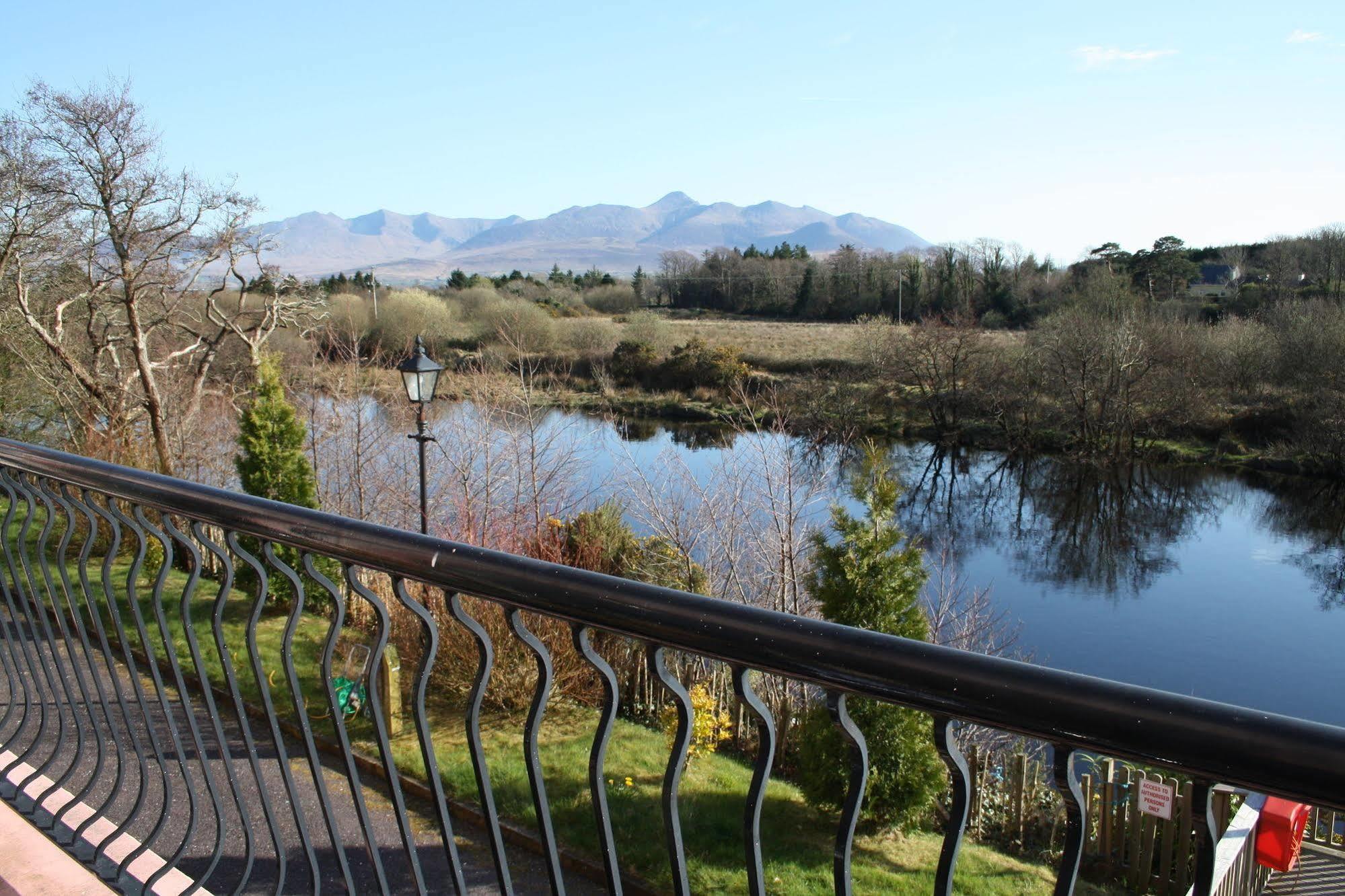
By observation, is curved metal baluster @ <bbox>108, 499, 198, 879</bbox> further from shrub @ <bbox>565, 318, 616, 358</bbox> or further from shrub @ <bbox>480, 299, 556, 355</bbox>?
shrub @ <bbox>565, 318, 616, 358</bbox>

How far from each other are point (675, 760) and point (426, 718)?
447mm

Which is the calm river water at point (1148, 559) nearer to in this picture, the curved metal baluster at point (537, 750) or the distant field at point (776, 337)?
the curved metal baluster at point (537, 750)

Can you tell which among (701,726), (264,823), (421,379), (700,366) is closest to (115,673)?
(264,823)

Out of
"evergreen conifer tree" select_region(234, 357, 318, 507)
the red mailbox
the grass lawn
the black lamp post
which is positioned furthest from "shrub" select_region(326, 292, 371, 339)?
the red mailbox

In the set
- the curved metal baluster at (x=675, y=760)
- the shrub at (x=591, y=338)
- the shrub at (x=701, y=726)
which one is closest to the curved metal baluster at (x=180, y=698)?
the curved metal baluster at (x=675, y=760)

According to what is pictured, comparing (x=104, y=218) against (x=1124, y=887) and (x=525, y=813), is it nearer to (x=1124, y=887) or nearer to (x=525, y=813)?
(x=525, y=813)

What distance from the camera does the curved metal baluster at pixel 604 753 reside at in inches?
47.1

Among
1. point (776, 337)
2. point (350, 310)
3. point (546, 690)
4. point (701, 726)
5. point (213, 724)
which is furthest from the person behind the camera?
point (776, 337)

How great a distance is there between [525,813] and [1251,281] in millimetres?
49745

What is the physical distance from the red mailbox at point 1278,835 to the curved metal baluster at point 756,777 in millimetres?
7866

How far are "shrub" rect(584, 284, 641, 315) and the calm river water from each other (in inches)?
1497

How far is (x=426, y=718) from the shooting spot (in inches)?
56.0

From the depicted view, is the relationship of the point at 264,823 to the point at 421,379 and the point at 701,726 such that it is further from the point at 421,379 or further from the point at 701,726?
the point at 421,379

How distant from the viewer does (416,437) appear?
11734 millimetres
